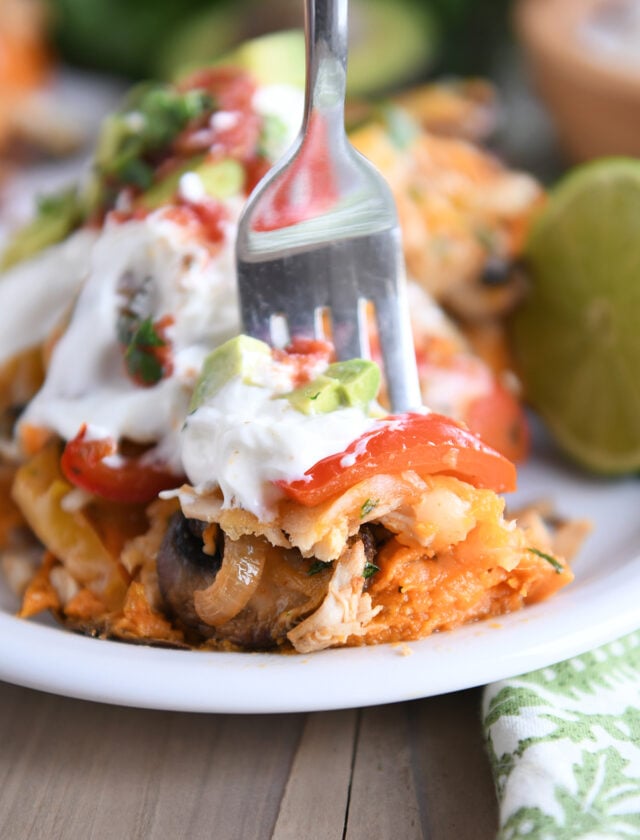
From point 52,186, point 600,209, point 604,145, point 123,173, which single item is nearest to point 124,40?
point 52,186

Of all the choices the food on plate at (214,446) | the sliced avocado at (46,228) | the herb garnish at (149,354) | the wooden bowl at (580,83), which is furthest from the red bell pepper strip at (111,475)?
the wooden bowl at (580,83)

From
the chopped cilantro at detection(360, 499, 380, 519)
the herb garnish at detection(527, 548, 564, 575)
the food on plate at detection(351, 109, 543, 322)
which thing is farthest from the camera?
the food on plate at detection(351, 109, 543, 322)

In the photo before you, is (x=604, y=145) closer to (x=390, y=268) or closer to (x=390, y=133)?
(x=390, y=133)

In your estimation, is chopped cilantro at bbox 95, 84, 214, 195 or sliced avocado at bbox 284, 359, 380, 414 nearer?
sliced avocado at bbox 284, 359, 380, 414

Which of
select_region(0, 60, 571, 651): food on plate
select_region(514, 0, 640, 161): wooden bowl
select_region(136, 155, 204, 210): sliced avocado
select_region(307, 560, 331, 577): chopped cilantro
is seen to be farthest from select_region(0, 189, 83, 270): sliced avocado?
select_region(514, 0, 640, 161): wooden bowl

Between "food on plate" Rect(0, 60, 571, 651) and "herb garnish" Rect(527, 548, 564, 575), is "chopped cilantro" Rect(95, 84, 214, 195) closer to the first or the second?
"food on plate" Rect(0, 60, 571, 651)

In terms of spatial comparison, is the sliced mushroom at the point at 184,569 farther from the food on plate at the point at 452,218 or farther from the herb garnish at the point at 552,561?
the food on plate at the point at 452,218

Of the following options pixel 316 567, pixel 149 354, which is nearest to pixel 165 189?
pixel 149 354
